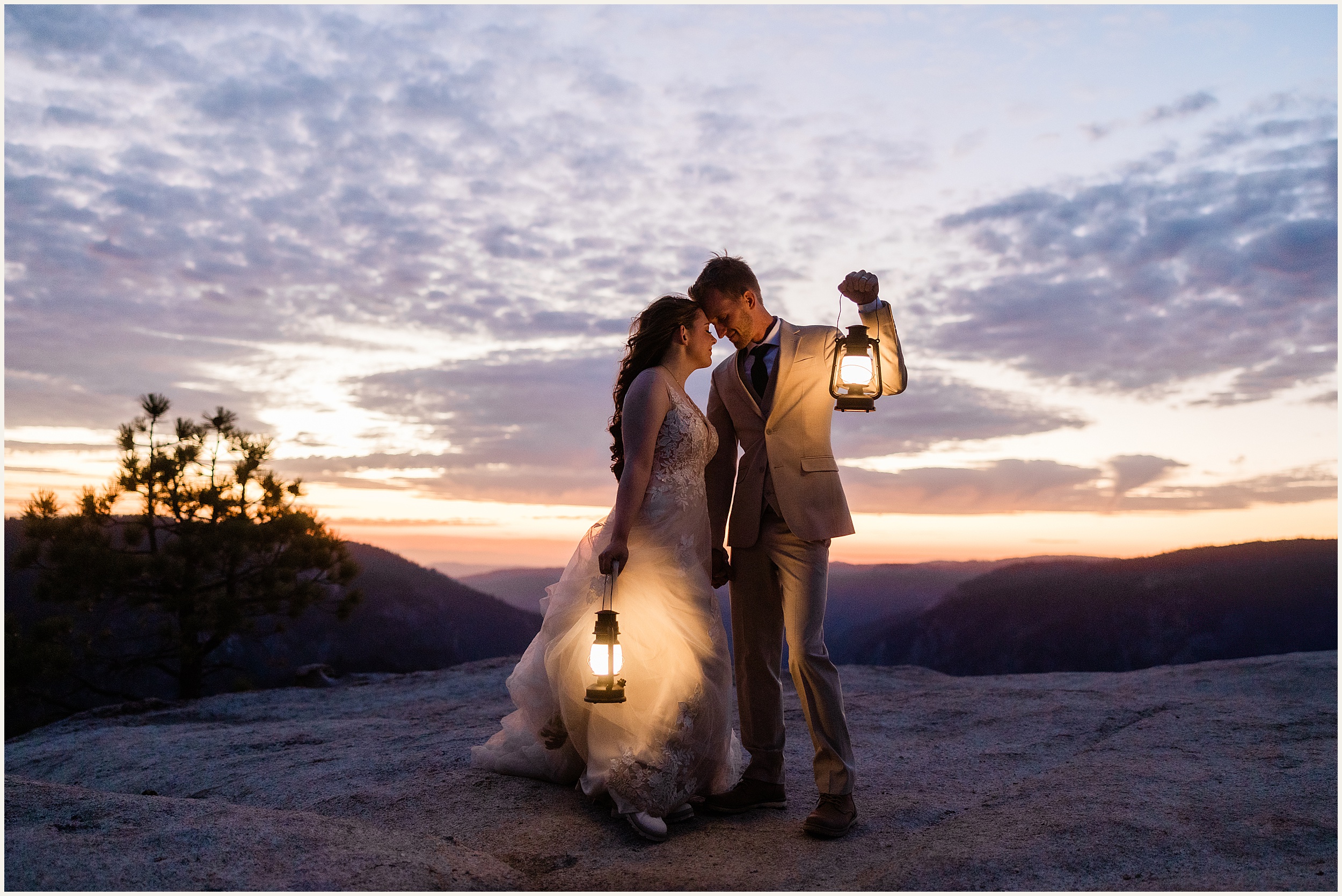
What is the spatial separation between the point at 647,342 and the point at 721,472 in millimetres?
684

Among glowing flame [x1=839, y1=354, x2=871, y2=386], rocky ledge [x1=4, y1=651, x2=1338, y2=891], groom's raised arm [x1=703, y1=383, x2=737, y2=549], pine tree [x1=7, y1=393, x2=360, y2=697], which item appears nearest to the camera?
rocky ledge [x1=4, y1=651, x2=1338, y2=891]

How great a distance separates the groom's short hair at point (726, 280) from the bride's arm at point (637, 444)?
1.58 feet

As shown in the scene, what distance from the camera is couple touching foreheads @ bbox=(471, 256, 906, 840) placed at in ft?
12.1

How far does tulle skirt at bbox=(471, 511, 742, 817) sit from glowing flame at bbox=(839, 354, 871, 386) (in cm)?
94

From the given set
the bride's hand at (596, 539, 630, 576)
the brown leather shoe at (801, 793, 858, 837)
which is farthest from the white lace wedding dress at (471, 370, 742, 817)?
the brown leather shoe at (801, 793, 858, 837)

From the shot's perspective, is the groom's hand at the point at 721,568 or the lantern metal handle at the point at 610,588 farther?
the groom's hand at the point at 721,568

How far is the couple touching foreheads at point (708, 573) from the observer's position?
3.68 metres

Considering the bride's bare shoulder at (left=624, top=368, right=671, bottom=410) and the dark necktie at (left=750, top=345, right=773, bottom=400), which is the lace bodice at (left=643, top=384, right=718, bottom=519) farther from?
the dark necktie at (left=750, top=345, right=773, bottom=400)

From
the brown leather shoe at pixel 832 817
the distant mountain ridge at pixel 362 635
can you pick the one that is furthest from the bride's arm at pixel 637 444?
the distant mountain ridge at pixel 362 635

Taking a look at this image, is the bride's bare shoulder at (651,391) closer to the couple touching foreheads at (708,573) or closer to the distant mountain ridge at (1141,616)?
the couple touching foreheads at (708,573)

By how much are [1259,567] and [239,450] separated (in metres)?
14.3

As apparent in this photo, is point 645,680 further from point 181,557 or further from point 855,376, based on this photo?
point 181,557

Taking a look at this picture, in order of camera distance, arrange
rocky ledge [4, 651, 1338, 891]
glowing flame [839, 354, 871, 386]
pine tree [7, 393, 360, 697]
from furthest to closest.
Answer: pine tree [7, 393, 360, 697]
glowing flame [839, 354, 871, 386]
rocky ledge [4, 651, 1338, 891]

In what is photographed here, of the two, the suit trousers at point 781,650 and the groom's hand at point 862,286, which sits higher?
the groom's hand at point 862,286
